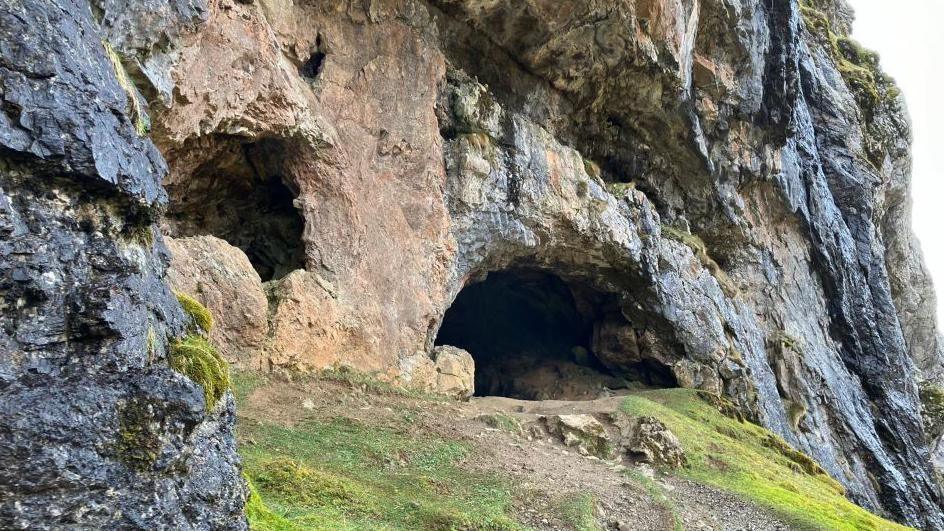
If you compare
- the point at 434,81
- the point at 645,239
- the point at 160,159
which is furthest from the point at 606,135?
the point at 160,159

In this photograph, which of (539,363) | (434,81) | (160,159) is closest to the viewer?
(160,159)

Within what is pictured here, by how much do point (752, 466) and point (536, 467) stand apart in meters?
9.06

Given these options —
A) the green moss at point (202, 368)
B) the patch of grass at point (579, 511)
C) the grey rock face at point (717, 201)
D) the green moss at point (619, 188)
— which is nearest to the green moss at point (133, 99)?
the green moss at point (202, 368)

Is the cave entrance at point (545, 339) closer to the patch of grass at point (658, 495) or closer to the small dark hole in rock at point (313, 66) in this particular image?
Answer: the patch of grass at point (658, 495)

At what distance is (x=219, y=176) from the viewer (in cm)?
1609

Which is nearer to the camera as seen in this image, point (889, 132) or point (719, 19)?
point (719, 19)

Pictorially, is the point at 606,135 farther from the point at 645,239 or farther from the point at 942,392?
the point at 942,392

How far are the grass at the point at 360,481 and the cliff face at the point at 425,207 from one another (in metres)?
1.82

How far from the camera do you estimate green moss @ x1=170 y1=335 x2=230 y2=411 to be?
664cm

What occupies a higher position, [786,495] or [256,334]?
[256,334]

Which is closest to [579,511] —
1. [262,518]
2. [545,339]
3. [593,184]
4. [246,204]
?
[262,518]

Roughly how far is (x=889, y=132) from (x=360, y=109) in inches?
1699

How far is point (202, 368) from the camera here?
6.79 metres

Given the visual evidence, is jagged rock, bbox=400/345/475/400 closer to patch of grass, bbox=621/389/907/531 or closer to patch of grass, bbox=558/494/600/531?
patch of grass, bbox=621/389/907/531
